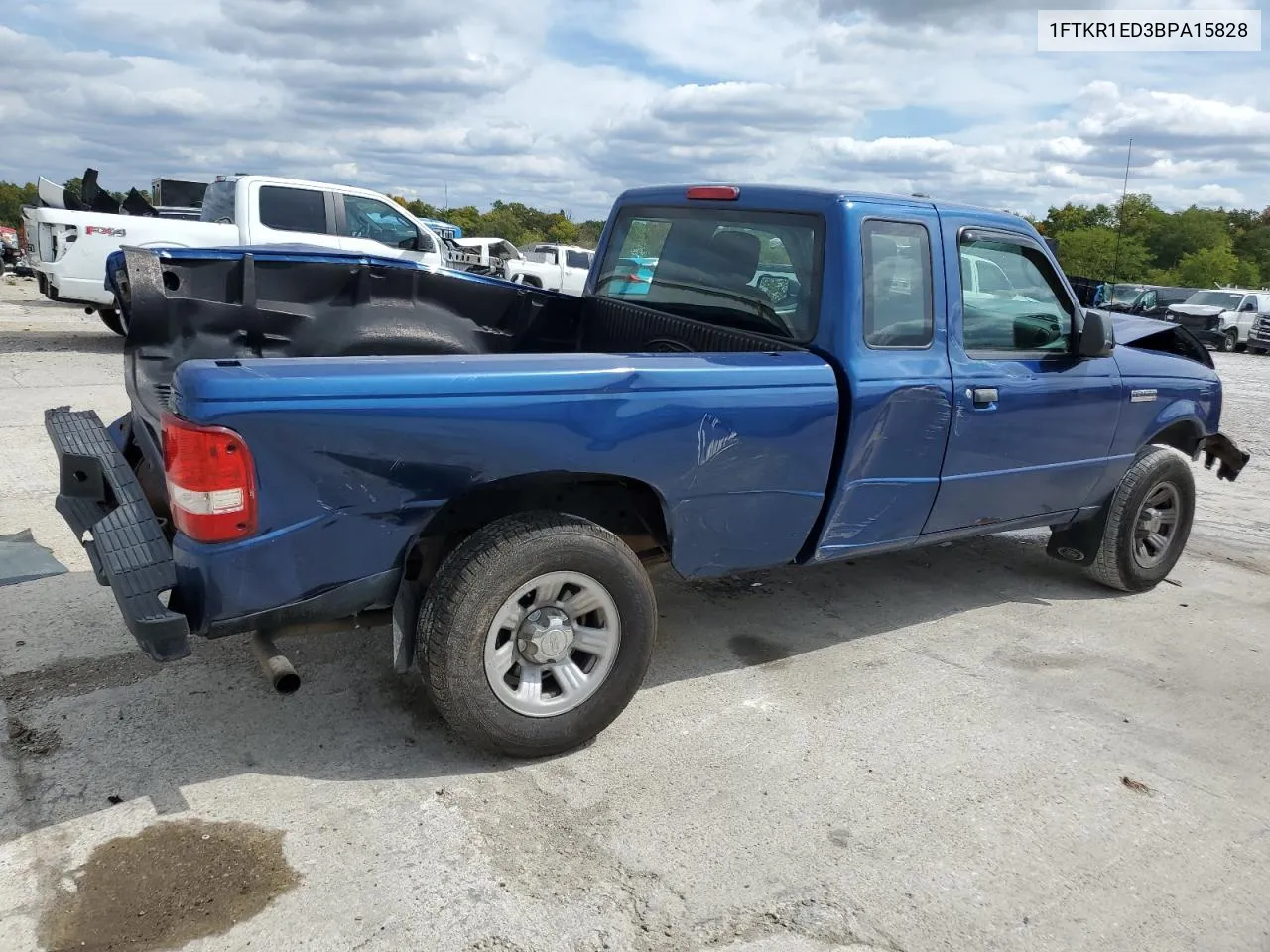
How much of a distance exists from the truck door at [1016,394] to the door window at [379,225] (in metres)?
9.23

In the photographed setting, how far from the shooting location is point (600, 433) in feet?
10.4

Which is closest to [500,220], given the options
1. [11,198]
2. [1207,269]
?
[11,198]

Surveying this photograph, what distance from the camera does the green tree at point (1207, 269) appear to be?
4369 cm

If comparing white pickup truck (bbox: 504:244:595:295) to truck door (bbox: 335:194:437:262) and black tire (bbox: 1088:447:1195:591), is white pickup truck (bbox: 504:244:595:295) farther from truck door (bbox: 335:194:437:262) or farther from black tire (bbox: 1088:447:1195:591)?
black tire (bbox: 1088:447:1195:591)

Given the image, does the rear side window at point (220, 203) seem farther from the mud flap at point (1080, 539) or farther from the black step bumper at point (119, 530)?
the mud flap at point (1080, 539)

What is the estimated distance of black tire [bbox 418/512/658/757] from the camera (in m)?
3.07

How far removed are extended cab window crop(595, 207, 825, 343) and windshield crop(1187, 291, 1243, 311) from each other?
2526 cm

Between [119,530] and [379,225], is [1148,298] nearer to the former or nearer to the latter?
[379,225]

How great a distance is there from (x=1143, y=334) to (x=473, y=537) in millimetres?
3872

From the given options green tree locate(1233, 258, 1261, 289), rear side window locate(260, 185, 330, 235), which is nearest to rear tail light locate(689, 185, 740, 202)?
rear side window locate(260, 185, 330, 235)

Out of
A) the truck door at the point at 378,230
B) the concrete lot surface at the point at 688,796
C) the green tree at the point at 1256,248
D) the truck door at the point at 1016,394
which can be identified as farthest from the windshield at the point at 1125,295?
the green tree at the point at 1256,248

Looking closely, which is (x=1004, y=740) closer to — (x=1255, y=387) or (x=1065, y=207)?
(x=1255, y=387)

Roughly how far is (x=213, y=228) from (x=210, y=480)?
380 inches

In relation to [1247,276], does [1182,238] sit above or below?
above
